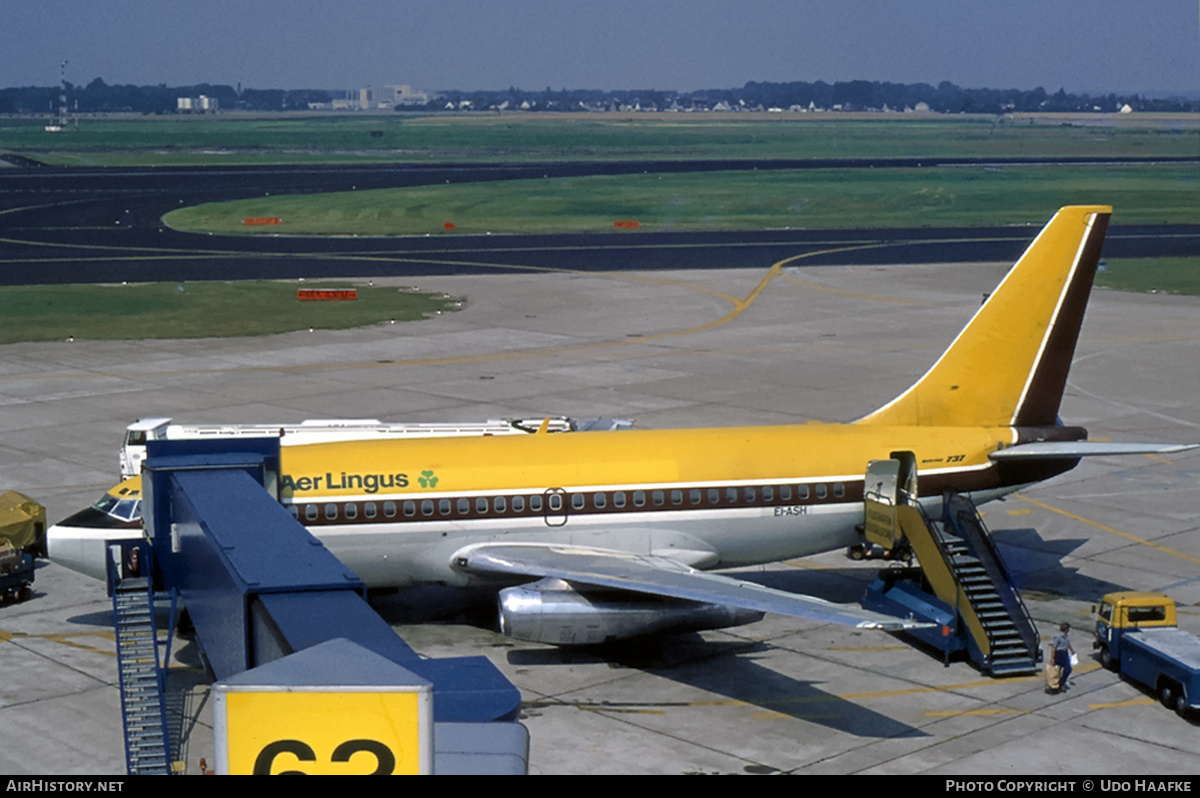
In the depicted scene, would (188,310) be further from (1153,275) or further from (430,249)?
(1153,275)

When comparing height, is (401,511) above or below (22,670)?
above

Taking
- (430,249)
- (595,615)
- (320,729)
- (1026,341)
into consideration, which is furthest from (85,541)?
(430,249)

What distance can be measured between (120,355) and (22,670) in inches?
1631

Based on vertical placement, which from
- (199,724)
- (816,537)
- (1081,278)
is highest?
(1081,278)

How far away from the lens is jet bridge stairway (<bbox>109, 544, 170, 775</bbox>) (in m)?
24.7

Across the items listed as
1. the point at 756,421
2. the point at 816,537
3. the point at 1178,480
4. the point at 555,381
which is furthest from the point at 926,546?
the point at 555,381

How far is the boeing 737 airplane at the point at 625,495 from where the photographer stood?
32.0 metres

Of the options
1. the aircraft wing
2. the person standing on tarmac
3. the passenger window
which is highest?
the aircraft wing

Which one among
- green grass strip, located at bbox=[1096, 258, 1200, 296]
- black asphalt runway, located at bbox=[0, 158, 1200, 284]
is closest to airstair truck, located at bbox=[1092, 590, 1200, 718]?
green grass strip, located at bbox=[1096, 258, 1200, 296]

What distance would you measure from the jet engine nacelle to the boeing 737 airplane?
5cm

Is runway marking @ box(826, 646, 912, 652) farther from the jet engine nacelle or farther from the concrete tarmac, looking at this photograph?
the jet engine nacelle

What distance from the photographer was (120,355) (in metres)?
69.8

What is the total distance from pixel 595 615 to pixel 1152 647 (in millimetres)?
11192

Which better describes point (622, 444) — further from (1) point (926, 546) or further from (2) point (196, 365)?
(2) point (196, 365)
